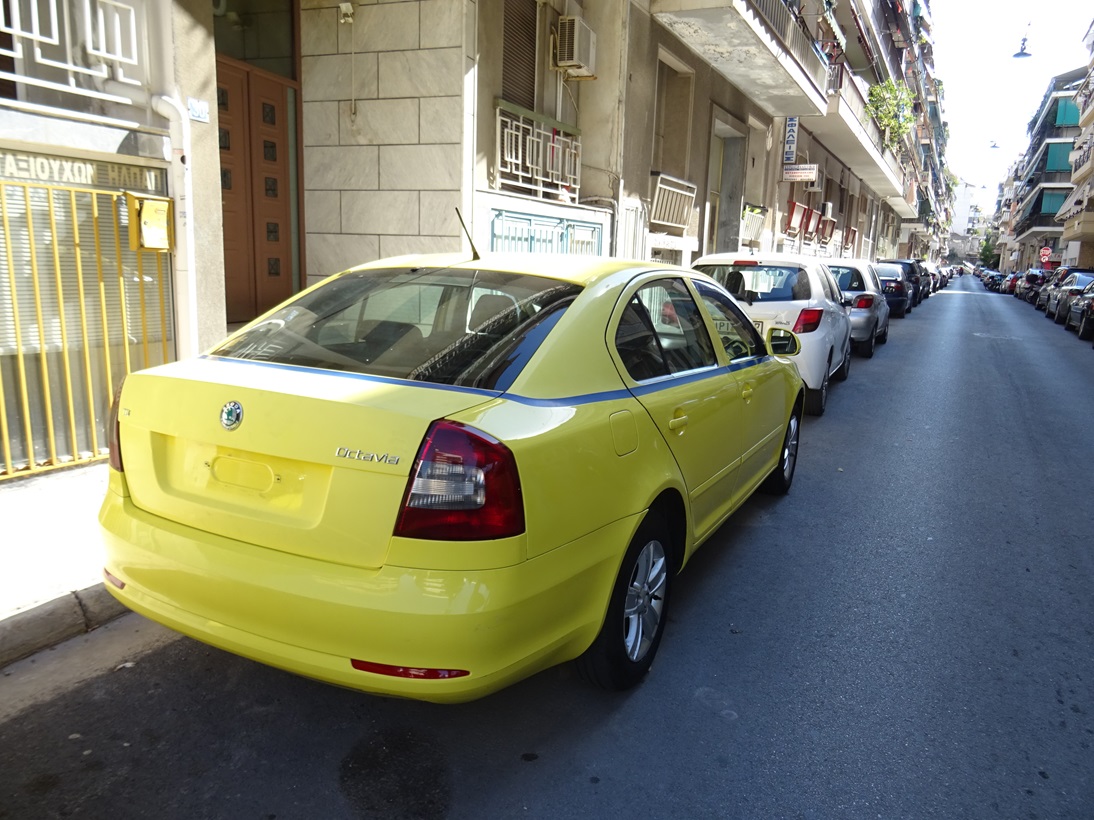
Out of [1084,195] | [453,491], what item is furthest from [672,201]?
[1084,195]

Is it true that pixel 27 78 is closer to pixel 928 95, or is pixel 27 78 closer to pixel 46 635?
pixel 46 635

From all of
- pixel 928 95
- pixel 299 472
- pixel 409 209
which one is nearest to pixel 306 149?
pixel 409 209

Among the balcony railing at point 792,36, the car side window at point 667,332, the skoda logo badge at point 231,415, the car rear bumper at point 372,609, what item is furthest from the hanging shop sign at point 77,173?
the balcony railing at point 792,36

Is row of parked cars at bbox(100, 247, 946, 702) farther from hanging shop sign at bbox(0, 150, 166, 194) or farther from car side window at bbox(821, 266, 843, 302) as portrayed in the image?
car side window at bbox(821, 266, 843, 302)

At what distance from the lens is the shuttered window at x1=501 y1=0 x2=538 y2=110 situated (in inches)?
404

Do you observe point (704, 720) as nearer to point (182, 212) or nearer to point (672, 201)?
point (182, 212)

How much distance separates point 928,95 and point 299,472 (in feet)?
243

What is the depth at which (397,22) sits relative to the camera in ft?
28.9

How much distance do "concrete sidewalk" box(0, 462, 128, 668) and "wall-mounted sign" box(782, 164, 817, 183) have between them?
1984 centimetres

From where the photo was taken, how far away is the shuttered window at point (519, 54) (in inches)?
404

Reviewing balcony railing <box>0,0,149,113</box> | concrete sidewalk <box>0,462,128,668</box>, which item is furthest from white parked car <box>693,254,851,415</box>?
concrete sidewalk <box>0,462,128,668</box>

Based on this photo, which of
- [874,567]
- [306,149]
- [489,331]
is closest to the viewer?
[489,331]

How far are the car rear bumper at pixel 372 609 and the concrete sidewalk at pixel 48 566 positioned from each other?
0.84 metres

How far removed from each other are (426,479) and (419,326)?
3.27 ft
